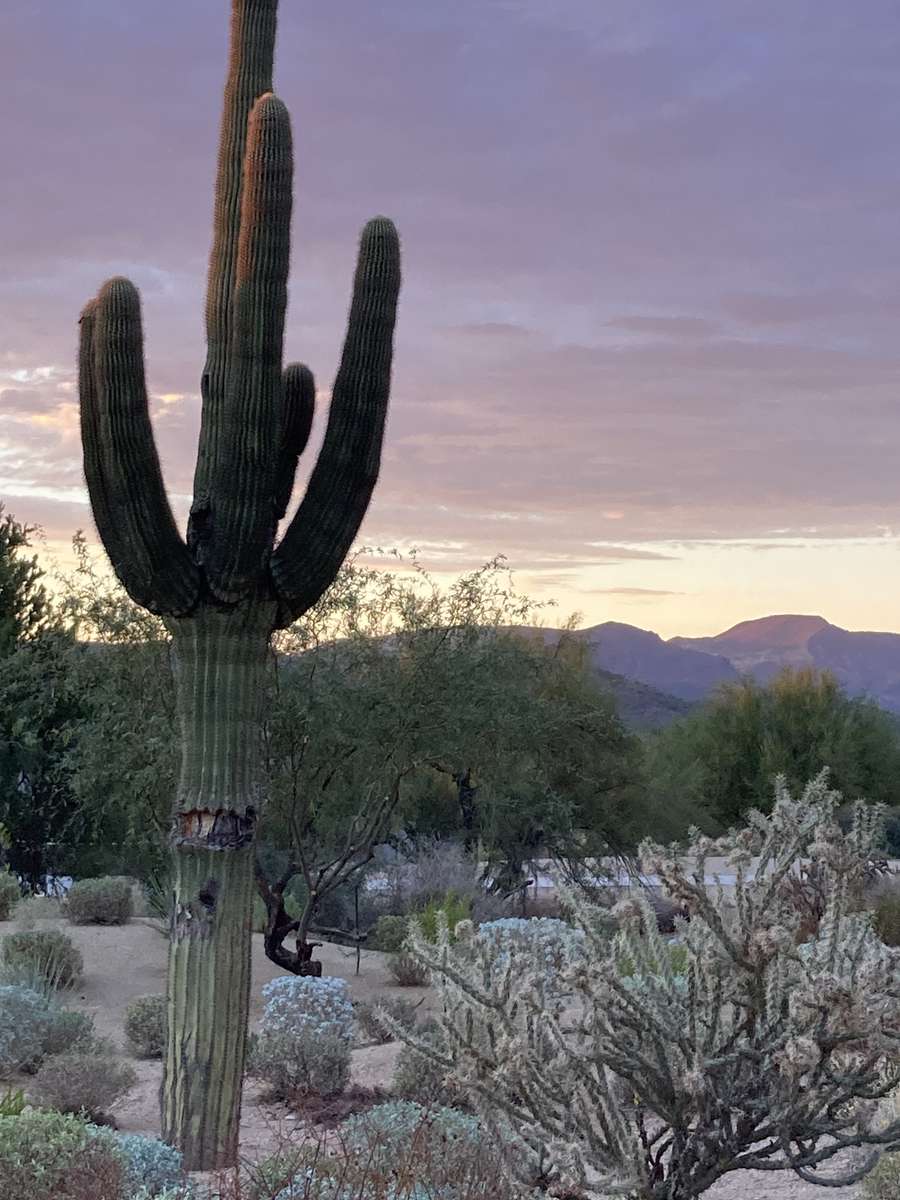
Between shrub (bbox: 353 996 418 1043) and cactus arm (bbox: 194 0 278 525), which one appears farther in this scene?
shrub (bbox: 353 996 418 1043)

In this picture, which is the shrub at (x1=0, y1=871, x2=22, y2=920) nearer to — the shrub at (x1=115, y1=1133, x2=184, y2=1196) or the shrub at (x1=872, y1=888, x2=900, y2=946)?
the shrub at (x1=872, y1=888, x2=900, y2=946)

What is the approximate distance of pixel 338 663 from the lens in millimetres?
16203

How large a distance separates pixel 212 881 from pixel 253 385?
290cm

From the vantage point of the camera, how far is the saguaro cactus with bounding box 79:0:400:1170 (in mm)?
8188

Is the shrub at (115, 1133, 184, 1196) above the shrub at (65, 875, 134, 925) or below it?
above

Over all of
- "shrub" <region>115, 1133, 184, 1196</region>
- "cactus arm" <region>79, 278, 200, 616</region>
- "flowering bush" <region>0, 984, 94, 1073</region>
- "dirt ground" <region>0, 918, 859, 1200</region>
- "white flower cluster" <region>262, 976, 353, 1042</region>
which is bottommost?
"dirt ground" <region>0, 918, 859, 1200</region>

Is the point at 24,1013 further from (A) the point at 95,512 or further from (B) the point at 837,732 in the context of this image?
(B) the point at 837,732

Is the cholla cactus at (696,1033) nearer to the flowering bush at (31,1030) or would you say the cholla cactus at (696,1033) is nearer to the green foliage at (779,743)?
the flowering bush at (31,1030)

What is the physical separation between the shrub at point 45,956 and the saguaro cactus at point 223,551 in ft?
22.0

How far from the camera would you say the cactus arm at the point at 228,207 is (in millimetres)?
8625

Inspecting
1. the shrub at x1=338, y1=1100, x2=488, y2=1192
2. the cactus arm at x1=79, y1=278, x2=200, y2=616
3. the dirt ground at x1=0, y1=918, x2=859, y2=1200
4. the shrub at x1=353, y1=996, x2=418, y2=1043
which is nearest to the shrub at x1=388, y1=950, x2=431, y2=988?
the dirt ground at x1=0, y1=918, x2=859, y2=1200

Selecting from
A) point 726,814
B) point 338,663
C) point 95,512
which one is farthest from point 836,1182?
point 726,814

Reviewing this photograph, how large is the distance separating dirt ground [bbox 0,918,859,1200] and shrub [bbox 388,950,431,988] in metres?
0.14

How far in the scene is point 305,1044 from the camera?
10648 millimetres
